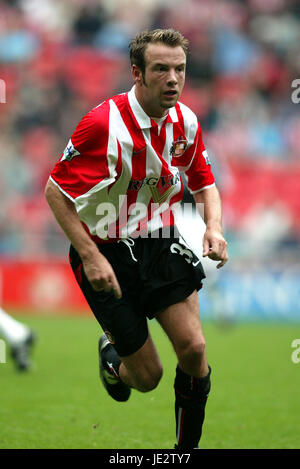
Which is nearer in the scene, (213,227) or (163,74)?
(163,74)

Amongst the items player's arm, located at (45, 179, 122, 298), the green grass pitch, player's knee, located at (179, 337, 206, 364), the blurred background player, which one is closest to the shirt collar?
player's arm, located at (45, 179, 122, 298)

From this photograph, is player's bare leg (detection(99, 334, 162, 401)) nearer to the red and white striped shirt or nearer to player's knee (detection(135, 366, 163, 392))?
player's knee (detection(135, 366, 163, 392))

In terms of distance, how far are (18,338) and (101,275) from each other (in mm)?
3787

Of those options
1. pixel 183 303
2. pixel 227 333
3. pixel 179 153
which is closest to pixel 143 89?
pixel 179 153

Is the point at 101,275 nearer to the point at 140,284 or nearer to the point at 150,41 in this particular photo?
the point at 140,284

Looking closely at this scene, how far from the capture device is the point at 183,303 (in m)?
4.23

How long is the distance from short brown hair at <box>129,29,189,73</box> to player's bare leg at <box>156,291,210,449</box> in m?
1.32

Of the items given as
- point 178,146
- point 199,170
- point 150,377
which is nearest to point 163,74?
point 178,146

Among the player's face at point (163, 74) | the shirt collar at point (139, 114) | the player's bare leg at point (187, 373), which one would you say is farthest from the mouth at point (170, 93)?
the player's bare leg at point (187, 373)

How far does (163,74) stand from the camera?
13.4 ft

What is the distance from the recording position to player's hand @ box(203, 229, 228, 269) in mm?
4082

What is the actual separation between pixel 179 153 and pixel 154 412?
2.29 m
